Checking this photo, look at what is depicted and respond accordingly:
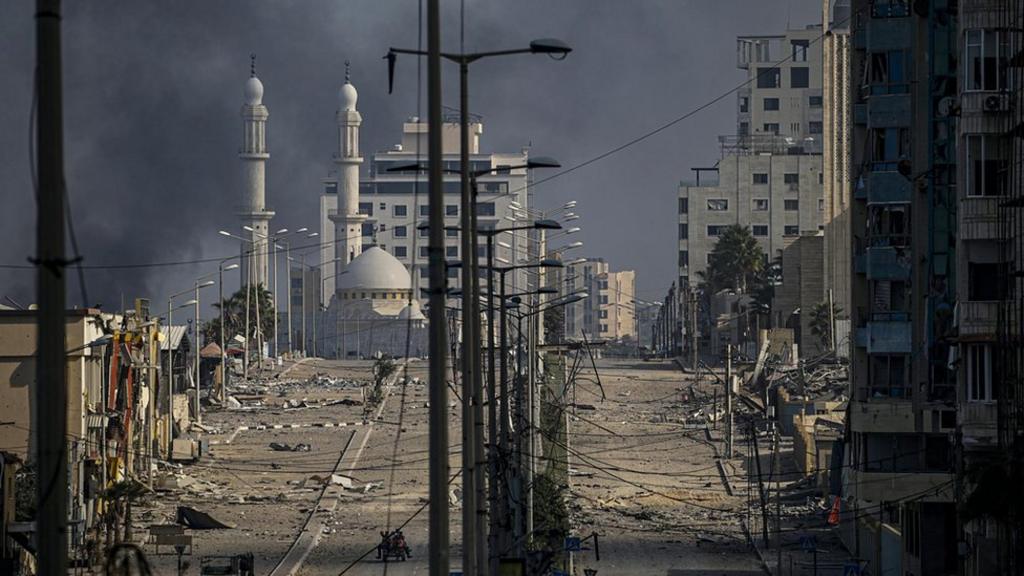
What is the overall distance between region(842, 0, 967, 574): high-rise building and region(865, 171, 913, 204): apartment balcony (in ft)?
0.10

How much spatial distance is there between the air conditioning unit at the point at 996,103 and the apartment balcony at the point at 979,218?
5.35ft

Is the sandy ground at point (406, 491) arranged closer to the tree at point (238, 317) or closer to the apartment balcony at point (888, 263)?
the apartment balcony at point (888, 263)

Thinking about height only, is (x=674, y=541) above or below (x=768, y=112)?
below

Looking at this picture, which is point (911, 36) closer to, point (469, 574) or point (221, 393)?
point (469, 574)

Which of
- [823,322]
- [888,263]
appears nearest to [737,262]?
[823,322]

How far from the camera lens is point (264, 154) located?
192m

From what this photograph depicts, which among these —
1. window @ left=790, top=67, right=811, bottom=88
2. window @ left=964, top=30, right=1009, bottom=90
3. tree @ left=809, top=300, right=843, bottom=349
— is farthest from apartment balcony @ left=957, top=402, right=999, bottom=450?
window @ left=790, top=67, right=811, bottom=88

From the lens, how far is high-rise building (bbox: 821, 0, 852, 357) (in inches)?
4929

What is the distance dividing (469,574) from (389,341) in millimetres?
165097

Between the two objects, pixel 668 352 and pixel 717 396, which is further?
pixel 668 352

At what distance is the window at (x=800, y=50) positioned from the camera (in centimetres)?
18943

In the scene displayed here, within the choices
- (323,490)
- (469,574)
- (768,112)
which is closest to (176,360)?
(323,490)

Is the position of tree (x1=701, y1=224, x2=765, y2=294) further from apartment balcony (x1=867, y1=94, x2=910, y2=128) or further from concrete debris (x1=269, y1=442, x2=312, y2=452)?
apartment balcony (x1=867, y1=94, x2=910, y2=128)

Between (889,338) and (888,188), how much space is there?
3.36 m
